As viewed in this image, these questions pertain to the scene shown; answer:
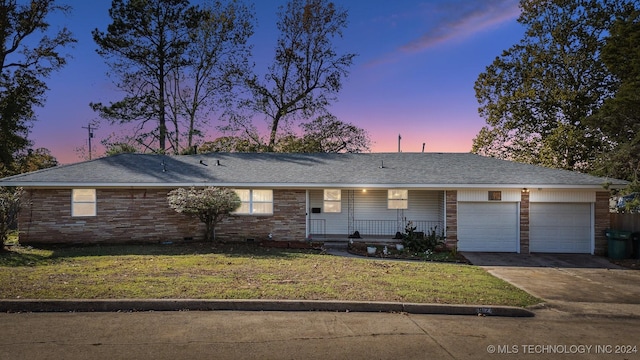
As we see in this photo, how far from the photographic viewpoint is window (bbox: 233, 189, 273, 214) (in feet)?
53.2

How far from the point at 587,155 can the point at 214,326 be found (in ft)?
94.0

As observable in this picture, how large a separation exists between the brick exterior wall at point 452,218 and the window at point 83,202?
590 inches

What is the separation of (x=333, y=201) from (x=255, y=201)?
3852 mm

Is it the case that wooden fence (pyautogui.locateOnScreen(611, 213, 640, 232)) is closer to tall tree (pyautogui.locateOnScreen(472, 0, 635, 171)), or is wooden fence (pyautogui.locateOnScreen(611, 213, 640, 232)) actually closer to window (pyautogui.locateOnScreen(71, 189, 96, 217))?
tall tree (pyautogui.locateOnScreen(472, 0, 635, 171))

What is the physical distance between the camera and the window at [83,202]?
50.9 feet

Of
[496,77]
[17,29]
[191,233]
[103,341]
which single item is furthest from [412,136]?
[17,29]

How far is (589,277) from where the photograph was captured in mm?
10867

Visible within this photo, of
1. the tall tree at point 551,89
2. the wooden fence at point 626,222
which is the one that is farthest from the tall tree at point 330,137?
the wooden fence at point 626,222

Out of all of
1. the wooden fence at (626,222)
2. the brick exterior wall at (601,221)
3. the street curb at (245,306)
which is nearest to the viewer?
the street curb at (245,306)

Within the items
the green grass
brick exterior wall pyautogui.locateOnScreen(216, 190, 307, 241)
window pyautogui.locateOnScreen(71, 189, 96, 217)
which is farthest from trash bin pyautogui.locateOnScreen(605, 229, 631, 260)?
window pyautogui.locateOnScreen(71, 189, 96, 217)

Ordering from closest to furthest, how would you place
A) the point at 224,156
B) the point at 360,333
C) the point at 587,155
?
the point at 360,333, the point at 224,156, the point at 587,155

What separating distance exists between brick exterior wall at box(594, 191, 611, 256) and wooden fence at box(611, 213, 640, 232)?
0.39 meters

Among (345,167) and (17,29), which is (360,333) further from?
(17,29)

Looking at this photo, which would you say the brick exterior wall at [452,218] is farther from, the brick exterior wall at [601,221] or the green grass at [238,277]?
the brick exterior wall at [601,221]
